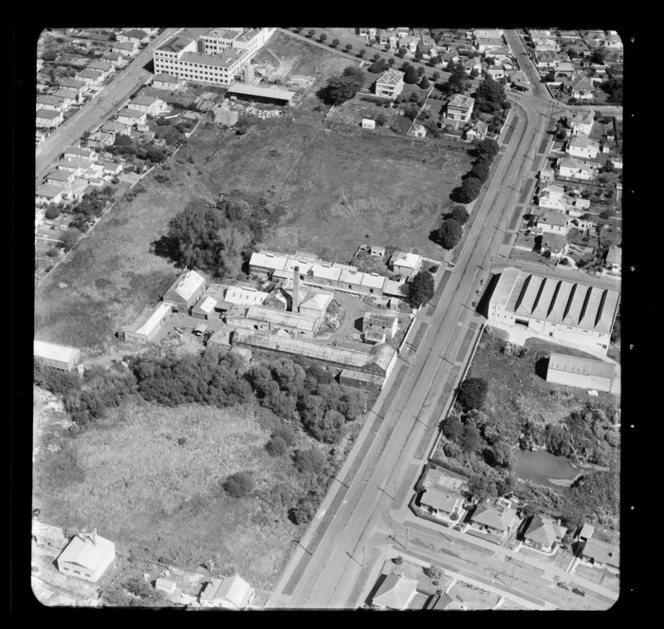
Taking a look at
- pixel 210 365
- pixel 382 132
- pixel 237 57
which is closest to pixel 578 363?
pixel 210 365

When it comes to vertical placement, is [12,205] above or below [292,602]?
above

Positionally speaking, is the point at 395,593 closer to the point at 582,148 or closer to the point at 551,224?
the point at 551,224

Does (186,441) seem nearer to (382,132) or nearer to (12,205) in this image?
(12,205)

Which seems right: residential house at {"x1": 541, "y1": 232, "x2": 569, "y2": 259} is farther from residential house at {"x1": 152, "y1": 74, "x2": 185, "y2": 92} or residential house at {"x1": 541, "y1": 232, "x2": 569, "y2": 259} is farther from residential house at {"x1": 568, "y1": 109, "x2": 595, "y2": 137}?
residential house at {"x1": 152, "y1": 74, "x2": 185, "y2": 92}

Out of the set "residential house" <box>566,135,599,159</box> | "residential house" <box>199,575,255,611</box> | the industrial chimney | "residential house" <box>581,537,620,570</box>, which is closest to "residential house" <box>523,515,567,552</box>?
"residential house" <box>581,537,620,570</box>

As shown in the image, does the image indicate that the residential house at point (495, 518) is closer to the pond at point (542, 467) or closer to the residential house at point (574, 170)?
the pond at point (542, 467)

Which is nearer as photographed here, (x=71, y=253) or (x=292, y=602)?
(x=292, y=602)
